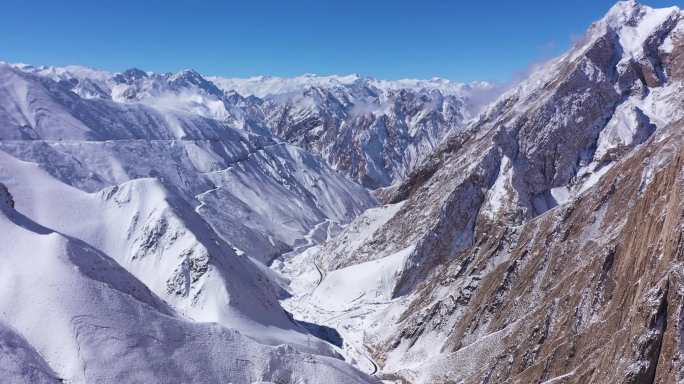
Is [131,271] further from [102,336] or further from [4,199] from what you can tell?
[102,336]

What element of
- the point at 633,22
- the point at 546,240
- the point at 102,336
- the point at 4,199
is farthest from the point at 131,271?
the point at 633,22

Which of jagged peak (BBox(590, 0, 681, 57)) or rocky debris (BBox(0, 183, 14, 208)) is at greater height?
rocky debris (BBox(0, 183, 14, 208))

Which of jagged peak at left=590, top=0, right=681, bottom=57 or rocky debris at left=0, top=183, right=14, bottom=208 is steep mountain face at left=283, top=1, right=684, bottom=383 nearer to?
jagged peak at left=590, top=0, right=681, bottom=57

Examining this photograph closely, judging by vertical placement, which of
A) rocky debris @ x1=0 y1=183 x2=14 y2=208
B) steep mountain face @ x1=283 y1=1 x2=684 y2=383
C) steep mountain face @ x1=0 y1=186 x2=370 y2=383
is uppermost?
rocky debris @ x1=0 y1=183 x2=14 y2=208

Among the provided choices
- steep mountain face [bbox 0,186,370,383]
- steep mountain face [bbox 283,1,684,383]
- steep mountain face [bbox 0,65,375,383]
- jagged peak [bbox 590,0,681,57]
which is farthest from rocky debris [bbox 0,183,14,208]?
jagged peak [bbox 590,0,681,57]

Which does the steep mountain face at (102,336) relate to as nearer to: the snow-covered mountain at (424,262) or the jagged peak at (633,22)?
the snow-covered mountain at (424,262)

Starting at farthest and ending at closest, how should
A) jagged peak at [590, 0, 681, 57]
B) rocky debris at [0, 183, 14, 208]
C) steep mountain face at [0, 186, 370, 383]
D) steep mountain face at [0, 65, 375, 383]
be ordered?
jagged peak at [590, 0, 681, 57] < rocky debris at [0, 183, 14, 208] < steep mountain face at [0, 65, 375, 383] < steep mountain face at [0, 186, 370, 383]

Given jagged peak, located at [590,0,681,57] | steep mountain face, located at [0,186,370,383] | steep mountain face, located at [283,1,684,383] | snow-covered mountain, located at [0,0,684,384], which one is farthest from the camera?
jagged peak, located at [590,0,681,57]

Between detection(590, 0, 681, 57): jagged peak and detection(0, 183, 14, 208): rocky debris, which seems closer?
detection(0, 183, 14, 208): rocky debris

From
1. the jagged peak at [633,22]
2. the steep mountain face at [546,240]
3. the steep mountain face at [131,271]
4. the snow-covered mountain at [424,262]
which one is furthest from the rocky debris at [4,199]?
the jagged peak at [633,22]
